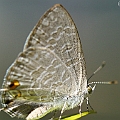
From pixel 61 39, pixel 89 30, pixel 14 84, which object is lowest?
pixel 14 84

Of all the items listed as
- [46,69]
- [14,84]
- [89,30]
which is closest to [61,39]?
[46,69]

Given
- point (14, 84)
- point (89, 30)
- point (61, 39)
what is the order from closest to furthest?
1. point (14, 84)
2. point (61, 39)
3. point (89, 30)

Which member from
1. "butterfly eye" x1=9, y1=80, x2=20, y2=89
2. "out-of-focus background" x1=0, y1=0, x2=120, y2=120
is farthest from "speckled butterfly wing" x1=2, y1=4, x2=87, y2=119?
"out-of-focus background" x1=0, y1=0, x2=120, y2=120

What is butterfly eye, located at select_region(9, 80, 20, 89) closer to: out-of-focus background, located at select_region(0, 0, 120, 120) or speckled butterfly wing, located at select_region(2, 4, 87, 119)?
speckled butterfly wing, located at select_region(2, 4, 87, 119)

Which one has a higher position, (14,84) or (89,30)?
(89,30)

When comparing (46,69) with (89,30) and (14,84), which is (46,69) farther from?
(89,30)

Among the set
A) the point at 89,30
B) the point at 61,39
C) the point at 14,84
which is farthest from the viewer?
the point at 89,30

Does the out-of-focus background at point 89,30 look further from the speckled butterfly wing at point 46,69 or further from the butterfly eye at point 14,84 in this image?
the butterfly eye at point 14,84
